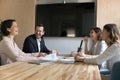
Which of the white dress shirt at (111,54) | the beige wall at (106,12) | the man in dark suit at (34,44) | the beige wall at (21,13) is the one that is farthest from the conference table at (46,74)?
the beige wall at (21,13)

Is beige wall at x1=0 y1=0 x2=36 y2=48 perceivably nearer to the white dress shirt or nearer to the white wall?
the white wall

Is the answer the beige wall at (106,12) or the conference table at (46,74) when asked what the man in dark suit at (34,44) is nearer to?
the conference table at (46,74)

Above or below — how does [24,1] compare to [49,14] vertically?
above

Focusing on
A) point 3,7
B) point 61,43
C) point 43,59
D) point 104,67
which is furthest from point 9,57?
point 3,7

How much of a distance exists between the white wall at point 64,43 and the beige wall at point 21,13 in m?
0.57

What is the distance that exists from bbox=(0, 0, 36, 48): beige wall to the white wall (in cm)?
57

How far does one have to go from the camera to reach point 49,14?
17.6 feet

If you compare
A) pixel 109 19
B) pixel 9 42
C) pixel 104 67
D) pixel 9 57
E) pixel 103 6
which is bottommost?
pixel 104 67

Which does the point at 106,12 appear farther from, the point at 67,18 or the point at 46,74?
the point at 46,74

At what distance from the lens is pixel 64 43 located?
5332 millimetres

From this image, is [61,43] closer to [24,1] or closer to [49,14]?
[49,14]

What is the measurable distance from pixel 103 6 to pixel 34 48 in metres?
2.28

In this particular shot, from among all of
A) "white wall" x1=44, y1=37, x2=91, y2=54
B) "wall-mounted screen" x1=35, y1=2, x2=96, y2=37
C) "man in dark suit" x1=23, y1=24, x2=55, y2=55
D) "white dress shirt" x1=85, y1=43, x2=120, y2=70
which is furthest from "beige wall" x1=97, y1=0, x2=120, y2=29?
"white dress shirt" x1=85, y1=43, x2=120, y2=70

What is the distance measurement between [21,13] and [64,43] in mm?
1378
